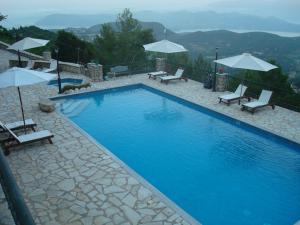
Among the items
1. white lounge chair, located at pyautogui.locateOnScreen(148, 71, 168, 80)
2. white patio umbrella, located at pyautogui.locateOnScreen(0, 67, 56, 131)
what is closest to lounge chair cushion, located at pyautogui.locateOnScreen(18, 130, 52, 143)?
white patio umbrella, located at pyautogui.locateOnScreen(0, 67, 56, 131)

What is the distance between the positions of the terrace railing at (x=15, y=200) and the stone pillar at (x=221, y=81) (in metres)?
15.4

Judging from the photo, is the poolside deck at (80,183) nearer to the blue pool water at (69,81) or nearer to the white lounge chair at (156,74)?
the blue pool water at (69,81)

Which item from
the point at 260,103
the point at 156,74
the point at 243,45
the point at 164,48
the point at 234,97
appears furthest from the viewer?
the point at 243,45

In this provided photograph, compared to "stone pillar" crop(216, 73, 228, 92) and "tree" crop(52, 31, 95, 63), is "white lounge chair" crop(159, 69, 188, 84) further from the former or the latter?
"tree" crop(52, 31, 95, 63)

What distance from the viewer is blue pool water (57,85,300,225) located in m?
7.89

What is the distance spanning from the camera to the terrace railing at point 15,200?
1436 millimetres

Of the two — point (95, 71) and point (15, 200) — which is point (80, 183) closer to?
point (15, 200)

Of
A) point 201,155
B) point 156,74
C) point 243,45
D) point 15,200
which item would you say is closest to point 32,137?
point 201,155

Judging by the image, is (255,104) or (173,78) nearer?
(255,104)

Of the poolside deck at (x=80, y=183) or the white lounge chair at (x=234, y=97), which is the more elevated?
the white lounge chair at (x=234, y=97)

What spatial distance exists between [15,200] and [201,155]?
948 cm

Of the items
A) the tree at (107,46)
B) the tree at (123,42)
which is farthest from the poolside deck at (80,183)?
the tree at (123,42)

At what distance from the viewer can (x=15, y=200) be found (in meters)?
1.56

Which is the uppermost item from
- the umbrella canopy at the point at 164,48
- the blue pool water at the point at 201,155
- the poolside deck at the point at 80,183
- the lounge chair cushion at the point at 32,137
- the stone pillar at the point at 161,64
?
the umbrella canopy at the point at 164,48
